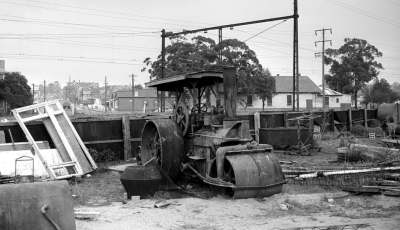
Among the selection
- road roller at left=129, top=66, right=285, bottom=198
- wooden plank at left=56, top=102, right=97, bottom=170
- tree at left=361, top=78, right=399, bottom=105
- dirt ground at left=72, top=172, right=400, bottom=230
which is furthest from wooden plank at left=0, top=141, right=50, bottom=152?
tree at left=361, top=78, right=399, bottom=105

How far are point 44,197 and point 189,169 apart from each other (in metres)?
5.60

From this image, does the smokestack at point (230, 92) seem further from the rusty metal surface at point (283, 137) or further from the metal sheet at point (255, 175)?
the rusty metal surface at point (283, 137)

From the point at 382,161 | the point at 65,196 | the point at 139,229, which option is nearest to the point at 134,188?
the point at 139,229

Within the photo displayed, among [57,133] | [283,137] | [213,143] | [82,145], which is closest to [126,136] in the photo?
[82,145]

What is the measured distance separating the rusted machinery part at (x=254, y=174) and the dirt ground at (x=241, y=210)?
22cm

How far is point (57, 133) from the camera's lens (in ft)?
44.8

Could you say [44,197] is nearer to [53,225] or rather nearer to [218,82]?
[53,225]

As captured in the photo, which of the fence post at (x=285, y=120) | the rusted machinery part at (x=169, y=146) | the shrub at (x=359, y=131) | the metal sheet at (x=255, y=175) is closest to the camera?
the metal sheet at (x=255, y=175)

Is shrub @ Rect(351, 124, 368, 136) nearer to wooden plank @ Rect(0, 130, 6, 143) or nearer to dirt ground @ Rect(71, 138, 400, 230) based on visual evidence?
dirt ground @ Rect(71, 138, 400, 230)

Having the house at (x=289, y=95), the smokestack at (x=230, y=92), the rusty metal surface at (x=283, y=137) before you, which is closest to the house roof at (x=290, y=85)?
the house at (x=289, y=95)

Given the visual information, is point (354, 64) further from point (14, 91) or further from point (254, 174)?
point (254, 174)

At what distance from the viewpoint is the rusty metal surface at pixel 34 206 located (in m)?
5.80

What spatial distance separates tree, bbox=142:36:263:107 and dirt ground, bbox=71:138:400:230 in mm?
24241

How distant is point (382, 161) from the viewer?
13.7 meters
